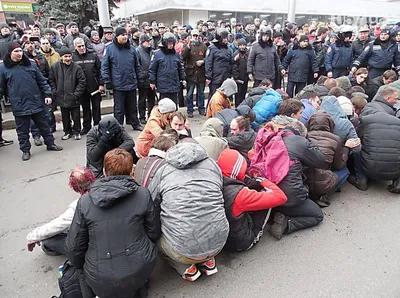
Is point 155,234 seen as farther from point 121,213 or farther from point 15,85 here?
point 15,85

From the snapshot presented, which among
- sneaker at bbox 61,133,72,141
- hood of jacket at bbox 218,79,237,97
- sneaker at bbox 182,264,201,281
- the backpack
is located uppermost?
hood of jacket at bbox 218,79,237,97

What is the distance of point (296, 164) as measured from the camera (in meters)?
3.20

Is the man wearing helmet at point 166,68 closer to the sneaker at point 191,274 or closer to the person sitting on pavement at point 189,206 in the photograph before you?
the person sitting on pavement at point 189,206

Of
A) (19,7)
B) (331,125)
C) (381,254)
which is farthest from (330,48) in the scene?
(19,7)

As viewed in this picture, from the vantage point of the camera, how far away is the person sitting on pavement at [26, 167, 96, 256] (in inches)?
106

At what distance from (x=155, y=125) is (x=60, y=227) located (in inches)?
69.4

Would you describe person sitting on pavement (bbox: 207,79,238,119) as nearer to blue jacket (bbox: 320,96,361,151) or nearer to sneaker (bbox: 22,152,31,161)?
blue jacket (bbox: 320,96,361,151)

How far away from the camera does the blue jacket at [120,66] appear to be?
6.06 metres

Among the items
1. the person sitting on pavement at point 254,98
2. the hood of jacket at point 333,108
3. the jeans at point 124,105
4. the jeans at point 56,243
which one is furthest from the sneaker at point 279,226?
the jeans at point 124,105

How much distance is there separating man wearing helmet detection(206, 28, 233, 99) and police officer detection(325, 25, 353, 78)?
242 centimetres

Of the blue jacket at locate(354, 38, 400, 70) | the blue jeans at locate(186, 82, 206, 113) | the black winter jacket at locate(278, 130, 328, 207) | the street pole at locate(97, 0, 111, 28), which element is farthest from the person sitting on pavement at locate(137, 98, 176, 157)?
A: the street pole at locate(97, 0, 111, 28)

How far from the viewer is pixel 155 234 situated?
243cm

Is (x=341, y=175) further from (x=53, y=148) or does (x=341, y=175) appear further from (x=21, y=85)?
(x=21, y=85)

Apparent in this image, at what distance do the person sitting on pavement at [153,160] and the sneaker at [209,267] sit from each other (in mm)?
838
